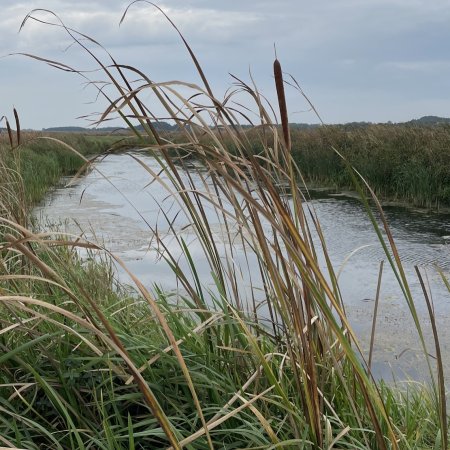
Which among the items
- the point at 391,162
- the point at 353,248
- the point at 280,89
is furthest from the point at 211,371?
the point at 391,162

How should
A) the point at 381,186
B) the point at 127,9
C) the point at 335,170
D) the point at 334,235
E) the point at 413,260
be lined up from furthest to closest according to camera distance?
the point at 335,170
the point at 381,186
the point at 334,235
the point at 413,260
the point at 127,9

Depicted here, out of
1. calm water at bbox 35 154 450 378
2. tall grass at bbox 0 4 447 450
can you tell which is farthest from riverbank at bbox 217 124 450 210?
tall grass at bbox 0 4 447 450

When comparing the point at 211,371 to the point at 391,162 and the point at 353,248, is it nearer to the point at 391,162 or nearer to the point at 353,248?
the point at 353,248

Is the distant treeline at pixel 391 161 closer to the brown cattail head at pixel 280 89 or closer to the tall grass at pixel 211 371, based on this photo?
the tall grass at pixel 211 371

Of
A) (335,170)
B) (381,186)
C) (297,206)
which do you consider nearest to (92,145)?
(335,170)

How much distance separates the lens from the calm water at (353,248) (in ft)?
10.2

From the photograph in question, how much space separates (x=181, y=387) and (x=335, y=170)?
994 centimetres

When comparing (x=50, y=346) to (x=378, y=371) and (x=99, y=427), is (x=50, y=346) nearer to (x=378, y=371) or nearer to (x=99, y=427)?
(x=99, y=427)

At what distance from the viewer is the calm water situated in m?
3.12

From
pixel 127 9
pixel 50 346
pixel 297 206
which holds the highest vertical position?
pixel 127 9

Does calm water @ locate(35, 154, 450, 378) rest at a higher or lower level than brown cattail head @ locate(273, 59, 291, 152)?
lower

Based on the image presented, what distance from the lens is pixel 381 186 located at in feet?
30.9

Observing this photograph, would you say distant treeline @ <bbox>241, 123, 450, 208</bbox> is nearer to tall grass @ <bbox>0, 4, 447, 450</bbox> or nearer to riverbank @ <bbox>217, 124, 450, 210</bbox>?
riverbank @ <bbox>217, 124, 450, 210</bbox>

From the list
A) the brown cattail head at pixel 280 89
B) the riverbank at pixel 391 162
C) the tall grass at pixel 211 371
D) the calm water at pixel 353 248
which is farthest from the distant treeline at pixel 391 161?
the brown cattail head at pixel 280 89
